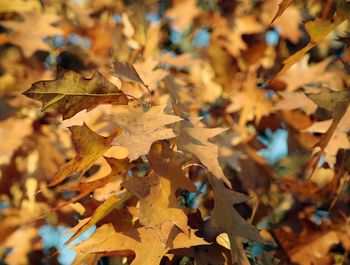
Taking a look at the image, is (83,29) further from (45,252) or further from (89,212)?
(89,212)

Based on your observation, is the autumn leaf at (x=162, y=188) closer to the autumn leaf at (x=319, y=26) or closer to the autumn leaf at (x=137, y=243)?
the autumn leaf at (x=137, y=243)

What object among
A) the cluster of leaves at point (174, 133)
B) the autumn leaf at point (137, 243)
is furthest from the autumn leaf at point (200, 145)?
the autumn leaf at point (137, 243)

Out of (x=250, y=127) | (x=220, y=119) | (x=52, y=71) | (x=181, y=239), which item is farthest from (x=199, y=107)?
(x=181, y=239)

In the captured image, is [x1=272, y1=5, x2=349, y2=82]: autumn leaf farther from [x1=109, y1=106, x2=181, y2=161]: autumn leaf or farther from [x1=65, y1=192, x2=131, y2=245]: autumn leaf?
[x1=65, y1=192, x2=131, y2=245]: autumn leaf

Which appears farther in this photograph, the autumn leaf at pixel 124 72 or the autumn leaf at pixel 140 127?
the autumn leaf at pixel 124 72

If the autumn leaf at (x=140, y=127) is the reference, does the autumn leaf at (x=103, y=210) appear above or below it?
below

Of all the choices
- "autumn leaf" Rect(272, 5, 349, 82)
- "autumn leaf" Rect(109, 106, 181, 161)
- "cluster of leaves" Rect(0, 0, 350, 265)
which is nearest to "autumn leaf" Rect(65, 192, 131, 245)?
"cluster of leaves" Rect(0, 0, 350, 265)

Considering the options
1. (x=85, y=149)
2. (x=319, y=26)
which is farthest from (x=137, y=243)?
(x=319, y=26)

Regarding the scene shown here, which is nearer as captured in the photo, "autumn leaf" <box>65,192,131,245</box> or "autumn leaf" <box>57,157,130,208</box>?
"autumn leaf" <box>65,192,131,245</box>
